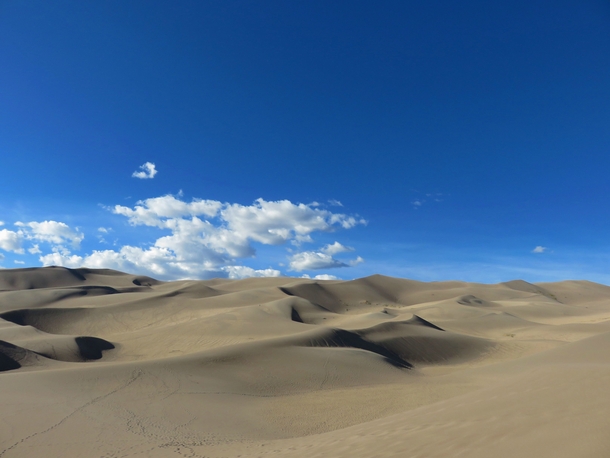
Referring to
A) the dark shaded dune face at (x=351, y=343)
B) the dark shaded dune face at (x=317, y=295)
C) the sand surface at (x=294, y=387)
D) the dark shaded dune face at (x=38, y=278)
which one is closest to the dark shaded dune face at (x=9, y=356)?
the sand surface at (x=294, y=387)

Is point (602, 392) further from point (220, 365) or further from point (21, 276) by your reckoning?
point (21, 276)

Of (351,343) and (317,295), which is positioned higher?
(317,295)

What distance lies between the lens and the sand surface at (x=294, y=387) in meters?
6.33

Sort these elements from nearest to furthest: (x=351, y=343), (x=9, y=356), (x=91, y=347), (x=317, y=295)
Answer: (x=9, y=356) < (x=91, y=347) < (x=351, y=343) < (x=317, y=295)

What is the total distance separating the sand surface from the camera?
20.8 feet

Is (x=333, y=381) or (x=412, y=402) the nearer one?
(x=412, y=402)

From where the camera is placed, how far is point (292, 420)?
43.3ft

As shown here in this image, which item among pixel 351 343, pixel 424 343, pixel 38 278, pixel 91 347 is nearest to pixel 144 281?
pixel 38 278

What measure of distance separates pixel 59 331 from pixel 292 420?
106 feet

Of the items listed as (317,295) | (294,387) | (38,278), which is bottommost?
(294,387)

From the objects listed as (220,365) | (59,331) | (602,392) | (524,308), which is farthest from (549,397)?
(524,308)

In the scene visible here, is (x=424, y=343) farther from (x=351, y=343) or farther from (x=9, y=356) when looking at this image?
(x=9, y=356)

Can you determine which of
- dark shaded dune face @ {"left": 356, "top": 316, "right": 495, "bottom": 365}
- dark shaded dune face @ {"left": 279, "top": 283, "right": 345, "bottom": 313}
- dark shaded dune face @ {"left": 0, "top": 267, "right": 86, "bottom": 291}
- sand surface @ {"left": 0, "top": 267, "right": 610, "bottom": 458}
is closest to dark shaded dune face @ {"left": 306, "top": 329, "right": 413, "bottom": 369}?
sand surface @ {"left": 0, "top": 267, "right": 610, "bottom": 458}

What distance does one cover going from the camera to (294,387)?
17750 mm
